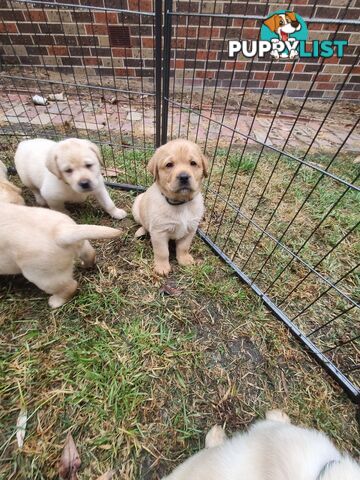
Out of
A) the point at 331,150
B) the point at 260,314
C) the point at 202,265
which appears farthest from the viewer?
the point at 331,150

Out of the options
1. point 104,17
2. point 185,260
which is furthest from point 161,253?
point 104,17

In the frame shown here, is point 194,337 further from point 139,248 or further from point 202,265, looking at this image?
point 139,248

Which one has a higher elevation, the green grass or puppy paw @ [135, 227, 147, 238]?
puppy paw @ [135, 227, 147, 238]

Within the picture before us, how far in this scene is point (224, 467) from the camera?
0.90 meters

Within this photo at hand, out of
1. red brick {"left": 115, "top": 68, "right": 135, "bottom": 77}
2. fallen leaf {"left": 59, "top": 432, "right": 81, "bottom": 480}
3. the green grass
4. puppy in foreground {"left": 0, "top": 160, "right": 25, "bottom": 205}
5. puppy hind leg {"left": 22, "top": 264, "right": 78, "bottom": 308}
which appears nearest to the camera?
fallen leaf {"left": 59, "top": 432, "right": 81, "bottom": 480}

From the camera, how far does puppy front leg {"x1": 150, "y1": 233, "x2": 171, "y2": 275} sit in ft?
6.50

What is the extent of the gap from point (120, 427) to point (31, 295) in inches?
41.4

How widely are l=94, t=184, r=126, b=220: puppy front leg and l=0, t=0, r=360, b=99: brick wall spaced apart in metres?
2.28

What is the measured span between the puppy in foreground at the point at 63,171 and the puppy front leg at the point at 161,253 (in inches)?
24.8

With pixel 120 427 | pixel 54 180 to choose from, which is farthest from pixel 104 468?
pixel 54 180

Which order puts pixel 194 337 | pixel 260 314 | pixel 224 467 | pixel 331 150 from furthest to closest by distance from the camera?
pixel 331 150 < pixel 260 314 < pixel 194 337 < pixel 224 467

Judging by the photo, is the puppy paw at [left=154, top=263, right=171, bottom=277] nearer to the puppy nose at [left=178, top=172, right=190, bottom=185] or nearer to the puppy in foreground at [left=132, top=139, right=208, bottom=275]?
the puppy in foreground at [left=132, top=139, right=208, bottom=275]

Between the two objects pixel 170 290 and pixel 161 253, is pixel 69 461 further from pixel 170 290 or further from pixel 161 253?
pixel 161 253

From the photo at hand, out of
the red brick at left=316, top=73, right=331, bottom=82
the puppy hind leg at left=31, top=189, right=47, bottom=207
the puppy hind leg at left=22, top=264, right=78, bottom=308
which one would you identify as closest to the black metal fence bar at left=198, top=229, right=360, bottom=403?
the puppy hind leg at left=22, top=264, right=78, bottom=308
